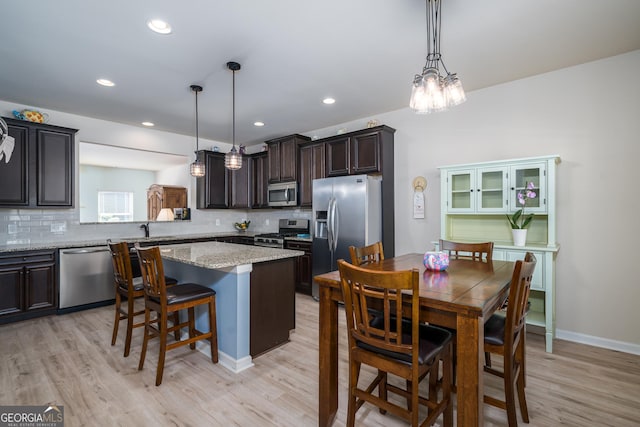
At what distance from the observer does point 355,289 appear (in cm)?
151

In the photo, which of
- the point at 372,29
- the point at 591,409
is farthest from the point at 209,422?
the point at 372,29

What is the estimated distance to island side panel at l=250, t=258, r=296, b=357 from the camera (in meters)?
2.64

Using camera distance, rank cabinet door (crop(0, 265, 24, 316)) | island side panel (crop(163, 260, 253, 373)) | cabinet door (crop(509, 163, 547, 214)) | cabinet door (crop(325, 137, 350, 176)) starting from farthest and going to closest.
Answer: cabinet door (crop(325, 137, 350, 176)) → cabinet door (crop(0, 265, 24, 316)) → cabinet door (crop(509, 163, 547, 214)) → island side panel (crop(163, 260, 253, 373))

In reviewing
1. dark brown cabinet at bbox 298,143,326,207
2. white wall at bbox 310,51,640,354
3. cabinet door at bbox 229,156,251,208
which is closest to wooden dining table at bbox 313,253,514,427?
white wall at bbox 310,51,640,354

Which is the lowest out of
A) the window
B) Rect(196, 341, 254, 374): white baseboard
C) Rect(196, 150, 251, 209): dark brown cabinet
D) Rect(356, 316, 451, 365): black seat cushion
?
Rect(196, 341, 254, 374): white baseboard

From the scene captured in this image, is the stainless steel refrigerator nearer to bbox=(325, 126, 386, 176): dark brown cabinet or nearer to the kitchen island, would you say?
bbox=(325, 126, 386, 176): dark brown cabinet

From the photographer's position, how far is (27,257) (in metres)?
3.62

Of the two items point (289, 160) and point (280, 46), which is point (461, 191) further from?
point (289, 160)

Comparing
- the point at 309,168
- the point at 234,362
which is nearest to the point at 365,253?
the point at 234,362

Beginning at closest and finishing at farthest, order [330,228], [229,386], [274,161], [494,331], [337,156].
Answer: [494,331]
[229,386]
[330,228]
[337,156]
[274,161]

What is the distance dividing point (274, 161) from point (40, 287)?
11.8ft

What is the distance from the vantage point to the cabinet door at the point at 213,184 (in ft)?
18.3

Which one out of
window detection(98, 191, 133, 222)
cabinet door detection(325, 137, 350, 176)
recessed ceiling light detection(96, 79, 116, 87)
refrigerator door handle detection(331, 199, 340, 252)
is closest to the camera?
recessed ceiling light detection(96, 79, 116, 87)

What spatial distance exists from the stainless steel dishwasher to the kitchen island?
1948 mm
